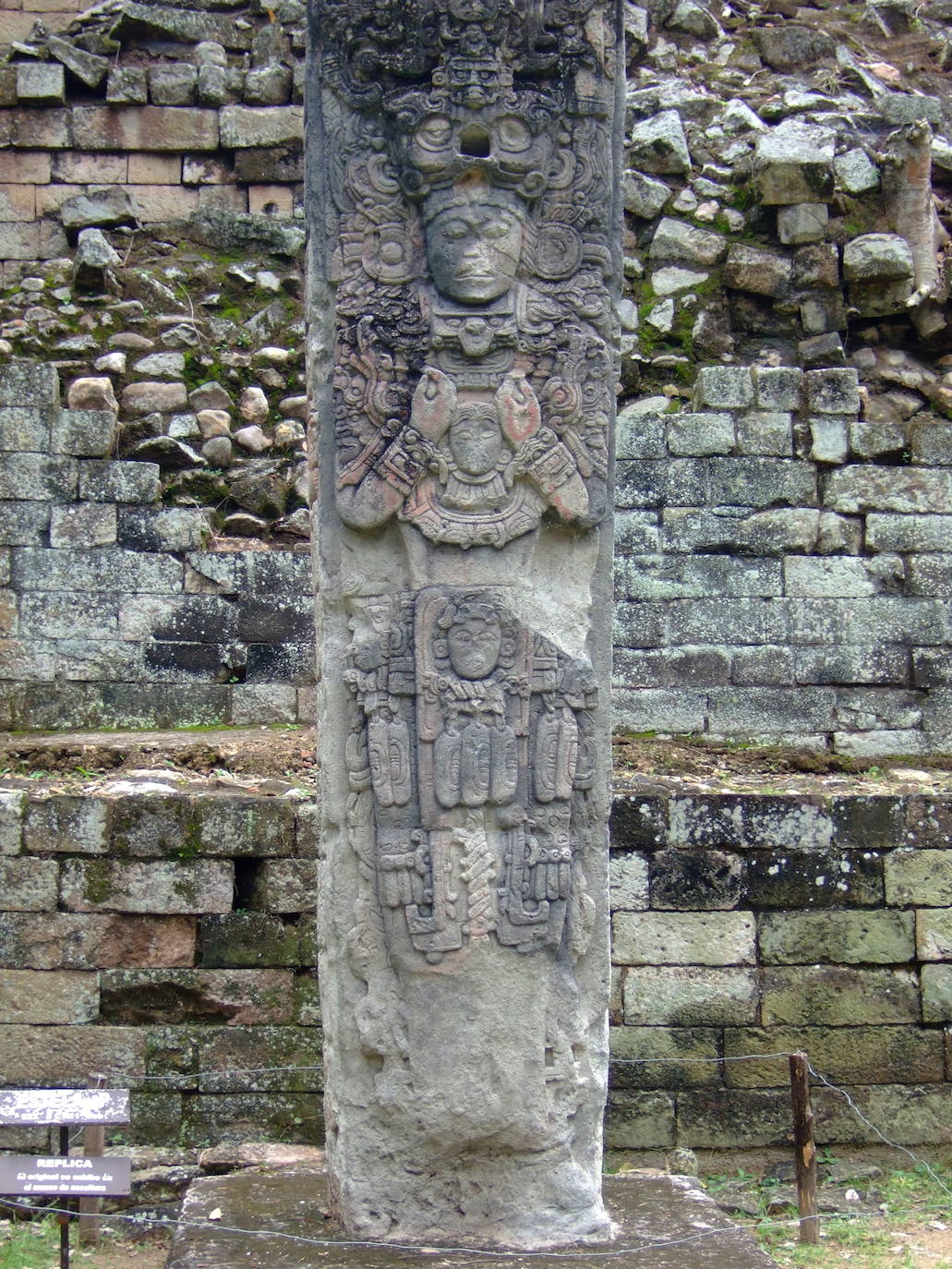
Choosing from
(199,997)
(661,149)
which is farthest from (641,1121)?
(661,149)

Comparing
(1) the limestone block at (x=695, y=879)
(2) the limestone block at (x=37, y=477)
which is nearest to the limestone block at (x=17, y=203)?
(2) the limestone block at (x=37, y=477)

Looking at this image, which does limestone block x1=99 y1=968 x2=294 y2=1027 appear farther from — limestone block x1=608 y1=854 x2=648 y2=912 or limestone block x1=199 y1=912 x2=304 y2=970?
limestone block x1=608 y1=854 x2=648 y2=912

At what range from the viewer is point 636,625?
A: 31.1 feet

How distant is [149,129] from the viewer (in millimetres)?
11977

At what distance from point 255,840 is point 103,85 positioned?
7.11 m

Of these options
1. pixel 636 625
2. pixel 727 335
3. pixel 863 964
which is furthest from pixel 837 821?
pixel 727 335

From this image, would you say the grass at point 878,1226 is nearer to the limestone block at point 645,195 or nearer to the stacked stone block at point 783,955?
the stacked stone block at point 783,955

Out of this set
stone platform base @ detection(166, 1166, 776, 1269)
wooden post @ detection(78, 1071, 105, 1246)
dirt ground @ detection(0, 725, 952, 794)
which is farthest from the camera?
dirt ground @ detection(0, 725, 952, 794)

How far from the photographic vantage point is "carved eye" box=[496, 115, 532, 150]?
504 cm

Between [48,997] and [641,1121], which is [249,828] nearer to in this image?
[48,997]

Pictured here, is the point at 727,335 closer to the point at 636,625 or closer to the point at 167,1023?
the point at 636,625

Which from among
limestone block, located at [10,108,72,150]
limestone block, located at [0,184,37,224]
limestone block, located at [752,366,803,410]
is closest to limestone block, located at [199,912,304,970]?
limestone block, located at [752,366,803,410]

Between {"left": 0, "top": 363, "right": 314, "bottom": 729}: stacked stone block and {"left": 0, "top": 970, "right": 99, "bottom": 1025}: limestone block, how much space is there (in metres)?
2.10

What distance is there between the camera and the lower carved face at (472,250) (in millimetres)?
4988
